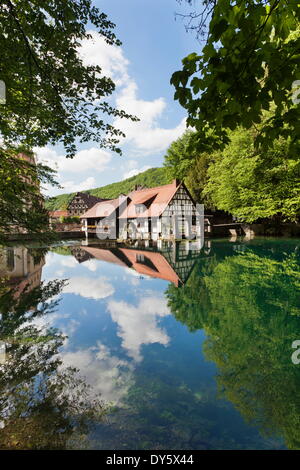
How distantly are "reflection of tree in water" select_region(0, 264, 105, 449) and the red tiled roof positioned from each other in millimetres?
23818

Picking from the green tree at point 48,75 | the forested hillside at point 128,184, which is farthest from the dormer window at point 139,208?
the forested hillside at point 128,184

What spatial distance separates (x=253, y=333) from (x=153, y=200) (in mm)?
27635

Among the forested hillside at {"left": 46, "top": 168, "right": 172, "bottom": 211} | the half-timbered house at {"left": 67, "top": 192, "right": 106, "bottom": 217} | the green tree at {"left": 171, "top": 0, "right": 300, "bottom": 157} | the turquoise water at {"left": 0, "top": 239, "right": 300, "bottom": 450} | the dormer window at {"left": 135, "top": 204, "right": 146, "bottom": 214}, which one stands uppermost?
the forested hillside at {"left": 46, "top": 168, "right": 172, "bottom": 211}

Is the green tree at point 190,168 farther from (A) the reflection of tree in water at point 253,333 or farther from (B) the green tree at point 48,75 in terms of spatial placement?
(B) the green tree at point 48,75

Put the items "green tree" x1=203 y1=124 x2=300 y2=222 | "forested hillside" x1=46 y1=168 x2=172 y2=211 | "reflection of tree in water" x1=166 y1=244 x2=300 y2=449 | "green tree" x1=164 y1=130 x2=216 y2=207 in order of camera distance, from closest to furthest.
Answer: "reflection of tree in water" x1=166 y1=244 x2=300 y2=449
"green tree" x1=203 y1=124 x2=300 y2=222
"green tree" x1=164 y1=130 x2=216 y2=207
"forested hillside" x1=46 y1=168 x2=172 y2=211

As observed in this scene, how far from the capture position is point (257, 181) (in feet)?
74.1

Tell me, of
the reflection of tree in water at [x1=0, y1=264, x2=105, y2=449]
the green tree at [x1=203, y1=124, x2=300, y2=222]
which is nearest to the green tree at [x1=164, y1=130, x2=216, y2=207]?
the green tree at [x1=203, y1=124, x2=300, y2=222]

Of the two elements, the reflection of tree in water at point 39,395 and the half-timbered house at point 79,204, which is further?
the half-timbered house at point 79,204

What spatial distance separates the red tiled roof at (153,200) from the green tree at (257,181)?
21.6 ft

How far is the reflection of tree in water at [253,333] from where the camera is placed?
9.91ft

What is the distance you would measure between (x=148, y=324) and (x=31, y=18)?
691 cm

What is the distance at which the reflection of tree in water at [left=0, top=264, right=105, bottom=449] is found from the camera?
253 centimetres

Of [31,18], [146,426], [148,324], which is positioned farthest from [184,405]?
[31,18]

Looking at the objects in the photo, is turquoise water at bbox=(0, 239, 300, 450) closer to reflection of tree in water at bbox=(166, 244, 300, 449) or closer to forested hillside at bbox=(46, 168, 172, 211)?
reflection of tree in water at bbox=(166, 244, 300, 449)
